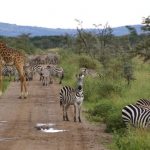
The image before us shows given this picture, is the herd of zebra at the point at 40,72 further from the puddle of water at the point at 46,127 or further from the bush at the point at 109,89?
the puddle of water at the point at 46,127

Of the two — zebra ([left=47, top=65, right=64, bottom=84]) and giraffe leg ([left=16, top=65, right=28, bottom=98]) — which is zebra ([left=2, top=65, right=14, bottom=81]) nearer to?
zebra ([left=47, top=65, right=64, bottom=84])

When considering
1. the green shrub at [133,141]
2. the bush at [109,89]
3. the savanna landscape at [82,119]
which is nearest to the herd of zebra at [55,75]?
the savanna landscape at [82,119]

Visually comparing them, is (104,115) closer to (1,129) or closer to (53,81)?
(1,129)

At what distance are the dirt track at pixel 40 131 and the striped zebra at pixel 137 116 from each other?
2.61ft

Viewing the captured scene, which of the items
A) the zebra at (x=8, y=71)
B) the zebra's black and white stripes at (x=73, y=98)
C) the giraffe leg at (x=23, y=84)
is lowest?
the zebra at (x=8, y=71)

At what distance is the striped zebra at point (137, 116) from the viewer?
42.3ft

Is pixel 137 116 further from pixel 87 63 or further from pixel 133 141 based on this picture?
pixel 87 63

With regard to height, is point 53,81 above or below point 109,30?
below

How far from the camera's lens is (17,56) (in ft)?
82.3

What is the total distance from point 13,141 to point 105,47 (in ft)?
107

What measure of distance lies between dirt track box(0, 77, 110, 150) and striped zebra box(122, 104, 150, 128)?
797mm

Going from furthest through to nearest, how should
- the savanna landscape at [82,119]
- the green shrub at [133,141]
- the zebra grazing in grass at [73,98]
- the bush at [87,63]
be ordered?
the bush at [87,63]
the zebra grazing in grass at [73,98]
the savanna landscape at [82,119]
the green shrub at [133,141]

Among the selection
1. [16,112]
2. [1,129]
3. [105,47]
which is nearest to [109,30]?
[105,47]

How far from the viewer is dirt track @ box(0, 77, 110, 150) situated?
1255 cm
